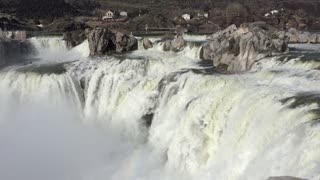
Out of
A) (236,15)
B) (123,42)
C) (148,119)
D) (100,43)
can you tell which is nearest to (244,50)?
(148,119)

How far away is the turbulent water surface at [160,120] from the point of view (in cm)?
1555

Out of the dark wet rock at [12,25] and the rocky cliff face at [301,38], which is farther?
the dark wet rock at [12,25]

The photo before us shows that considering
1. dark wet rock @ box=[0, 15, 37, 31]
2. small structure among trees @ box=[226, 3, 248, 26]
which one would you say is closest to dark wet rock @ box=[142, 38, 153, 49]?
dark wet rock @ box=[0, 15, 37, 31]

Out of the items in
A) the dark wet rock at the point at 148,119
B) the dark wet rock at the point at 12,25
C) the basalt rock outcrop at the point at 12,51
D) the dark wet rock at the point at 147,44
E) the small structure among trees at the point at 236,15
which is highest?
the small structure among trees at the point at 236,15

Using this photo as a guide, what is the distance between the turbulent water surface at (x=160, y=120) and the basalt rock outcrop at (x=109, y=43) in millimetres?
4342

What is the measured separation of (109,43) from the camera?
38.2 m

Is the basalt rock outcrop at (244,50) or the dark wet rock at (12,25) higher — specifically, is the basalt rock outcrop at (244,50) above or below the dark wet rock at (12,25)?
below

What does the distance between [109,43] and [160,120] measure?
16266 millimetres

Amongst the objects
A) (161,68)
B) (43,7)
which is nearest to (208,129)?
(161,68)

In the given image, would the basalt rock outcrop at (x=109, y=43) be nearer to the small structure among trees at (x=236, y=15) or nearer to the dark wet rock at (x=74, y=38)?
the dark wet rock at (x=74, y=38)

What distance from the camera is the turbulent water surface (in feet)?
51.0

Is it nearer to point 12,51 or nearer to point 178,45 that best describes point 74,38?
point 12,51

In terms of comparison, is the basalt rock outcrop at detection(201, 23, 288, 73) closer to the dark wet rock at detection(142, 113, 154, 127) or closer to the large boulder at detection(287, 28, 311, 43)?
the dark wet rock at detection(142, 113, 154, 127)

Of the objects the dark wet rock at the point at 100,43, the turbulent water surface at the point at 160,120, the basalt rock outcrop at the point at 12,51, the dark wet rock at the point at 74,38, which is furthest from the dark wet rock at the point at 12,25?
the turbulent water surface at the point at 160,120
